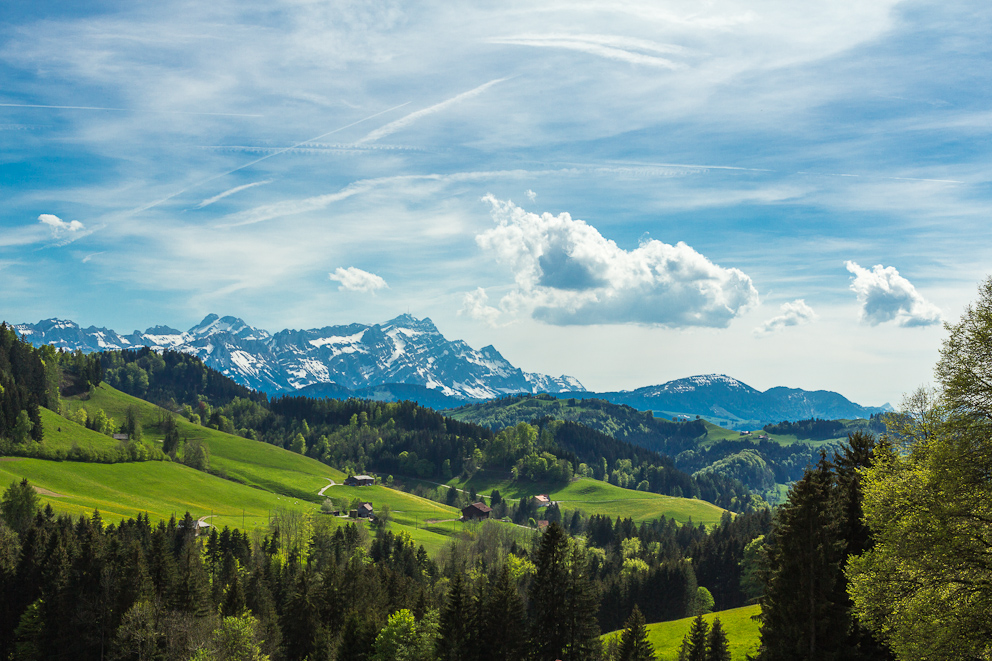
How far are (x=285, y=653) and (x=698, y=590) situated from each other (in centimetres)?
7639

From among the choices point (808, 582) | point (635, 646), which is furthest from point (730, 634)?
point (808, 582)

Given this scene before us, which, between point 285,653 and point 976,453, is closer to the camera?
point 976,453

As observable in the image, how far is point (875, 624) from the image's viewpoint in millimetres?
24344

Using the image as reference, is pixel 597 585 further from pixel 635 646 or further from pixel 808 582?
pixel 808 582

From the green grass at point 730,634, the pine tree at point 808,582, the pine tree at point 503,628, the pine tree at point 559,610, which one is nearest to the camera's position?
the pine tree at point 808,582

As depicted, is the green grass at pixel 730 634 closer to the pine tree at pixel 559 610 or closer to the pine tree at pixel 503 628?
the pine tree at pixel 559 610

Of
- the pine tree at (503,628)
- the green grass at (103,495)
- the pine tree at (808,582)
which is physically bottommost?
the green grass at (103,495)

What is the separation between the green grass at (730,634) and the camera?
6500cm

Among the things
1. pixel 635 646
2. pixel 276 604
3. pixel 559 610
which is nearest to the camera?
pixel 559 610

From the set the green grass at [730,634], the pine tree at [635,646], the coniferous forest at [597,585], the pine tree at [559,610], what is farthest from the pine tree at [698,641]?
the pine tree at [559,610]

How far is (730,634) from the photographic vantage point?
7119 cm

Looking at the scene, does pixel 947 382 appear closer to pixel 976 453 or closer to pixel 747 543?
pixel 976 453

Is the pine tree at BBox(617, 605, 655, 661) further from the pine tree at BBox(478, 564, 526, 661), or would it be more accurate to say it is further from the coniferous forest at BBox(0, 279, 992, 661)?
the pine tree at BBox(478, 564, 526, 661)

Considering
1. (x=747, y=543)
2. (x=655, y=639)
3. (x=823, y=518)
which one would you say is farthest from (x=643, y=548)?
(x=823, y=518)
